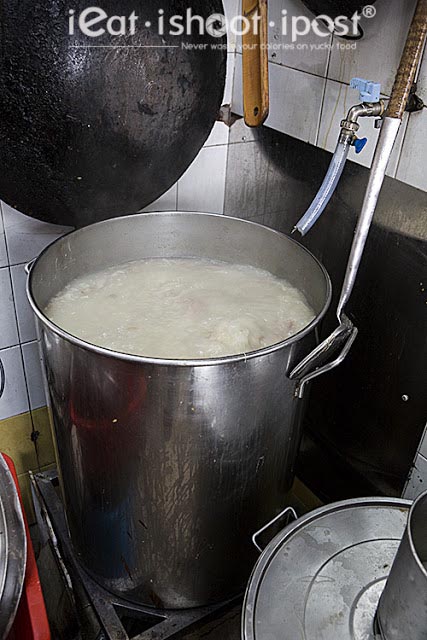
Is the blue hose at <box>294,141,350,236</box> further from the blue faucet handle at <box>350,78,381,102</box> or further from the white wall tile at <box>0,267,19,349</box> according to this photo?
the white wall tile at <box>0,267,19,349</box>

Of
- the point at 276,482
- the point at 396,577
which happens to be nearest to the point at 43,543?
the point at 276,482

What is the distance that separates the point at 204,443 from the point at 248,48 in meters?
0.97

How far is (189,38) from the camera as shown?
1.28 meters

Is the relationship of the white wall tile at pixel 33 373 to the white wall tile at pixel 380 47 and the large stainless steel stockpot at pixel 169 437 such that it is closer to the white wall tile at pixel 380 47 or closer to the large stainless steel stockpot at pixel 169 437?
the large stainless steel stockpot at pixel 169 437

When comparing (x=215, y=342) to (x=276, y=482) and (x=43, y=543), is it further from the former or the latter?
(x=43, y=543)

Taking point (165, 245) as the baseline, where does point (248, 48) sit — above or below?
above

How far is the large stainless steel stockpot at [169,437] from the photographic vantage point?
0.94 metres

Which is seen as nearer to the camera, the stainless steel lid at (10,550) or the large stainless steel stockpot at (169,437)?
the stainless steel lid at (10,550)

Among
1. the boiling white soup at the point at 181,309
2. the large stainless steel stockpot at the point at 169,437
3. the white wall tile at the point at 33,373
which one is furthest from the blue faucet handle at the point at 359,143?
the white wall tile at the point at 33,373

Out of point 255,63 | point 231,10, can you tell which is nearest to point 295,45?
point 255,63

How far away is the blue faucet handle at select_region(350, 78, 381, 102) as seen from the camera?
3.59ft

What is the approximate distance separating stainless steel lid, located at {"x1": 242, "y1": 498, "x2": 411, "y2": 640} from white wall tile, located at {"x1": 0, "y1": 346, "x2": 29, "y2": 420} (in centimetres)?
100

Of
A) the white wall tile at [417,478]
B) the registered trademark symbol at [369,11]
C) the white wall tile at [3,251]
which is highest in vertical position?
the registered trademark symbol at [369,11]

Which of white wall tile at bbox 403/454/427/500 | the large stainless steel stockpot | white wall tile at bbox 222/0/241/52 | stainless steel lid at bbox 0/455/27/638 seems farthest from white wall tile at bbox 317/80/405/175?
stainless steel lid at bbox 0/455/27/638
